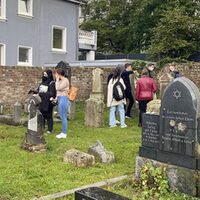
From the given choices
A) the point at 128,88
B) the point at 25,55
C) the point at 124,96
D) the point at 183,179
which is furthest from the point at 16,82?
the point at 183,179

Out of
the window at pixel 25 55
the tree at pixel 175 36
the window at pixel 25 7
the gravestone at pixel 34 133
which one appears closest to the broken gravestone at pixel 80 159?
the gravestone at pixel 34 133

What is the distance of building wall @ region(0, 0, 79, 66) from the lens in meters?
25.5

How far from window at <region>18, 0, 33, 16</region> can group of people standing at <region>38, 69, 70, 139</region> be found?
15.9 metres

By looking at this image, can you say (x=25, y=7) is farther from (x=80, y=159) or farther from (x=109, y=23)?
(x=80, y=159)

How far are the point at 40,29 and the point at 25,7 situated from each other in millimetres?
1567

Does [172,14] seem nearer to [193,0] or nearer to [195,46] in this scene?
[195,46]

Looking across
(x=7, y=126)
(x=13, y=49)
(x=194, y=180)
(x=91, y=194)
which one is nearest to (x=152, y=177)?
(x=194, y=180)

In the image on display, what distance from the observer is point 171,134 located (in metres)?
6.30

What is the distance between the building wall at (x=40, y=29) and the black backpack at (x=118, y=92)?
1377 centimetres

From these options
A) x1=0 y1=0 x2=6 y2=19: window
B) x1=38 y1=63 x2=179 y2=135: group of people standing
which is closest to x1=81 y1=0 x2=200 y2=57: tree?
x1=0 y1=0 x2=6 y2=19: window

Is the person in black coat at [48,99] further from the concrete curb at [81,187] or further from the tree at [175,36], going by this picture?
the tree at [175,36]

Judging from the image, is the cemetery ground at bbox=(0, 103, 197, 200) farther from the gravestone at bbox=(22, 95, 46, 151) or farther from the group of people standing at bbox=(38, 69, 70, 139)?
the group of people standing at bbox=(38, 69, 70, 139)

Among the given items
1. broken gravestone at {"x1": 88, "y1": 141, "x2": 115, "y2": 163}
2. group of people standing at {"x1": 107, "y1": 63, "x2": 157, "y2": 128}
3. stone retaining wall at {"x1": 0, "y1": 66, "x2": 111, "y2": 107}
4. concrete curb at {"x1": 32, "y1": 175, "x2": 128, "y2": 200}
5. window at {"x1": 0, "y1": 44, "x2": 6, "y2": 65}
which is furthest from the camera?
window at {"x1": 0, "y1": 44, "x2": 6, "y2": 65}

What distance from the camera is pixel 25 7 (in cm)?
2675
